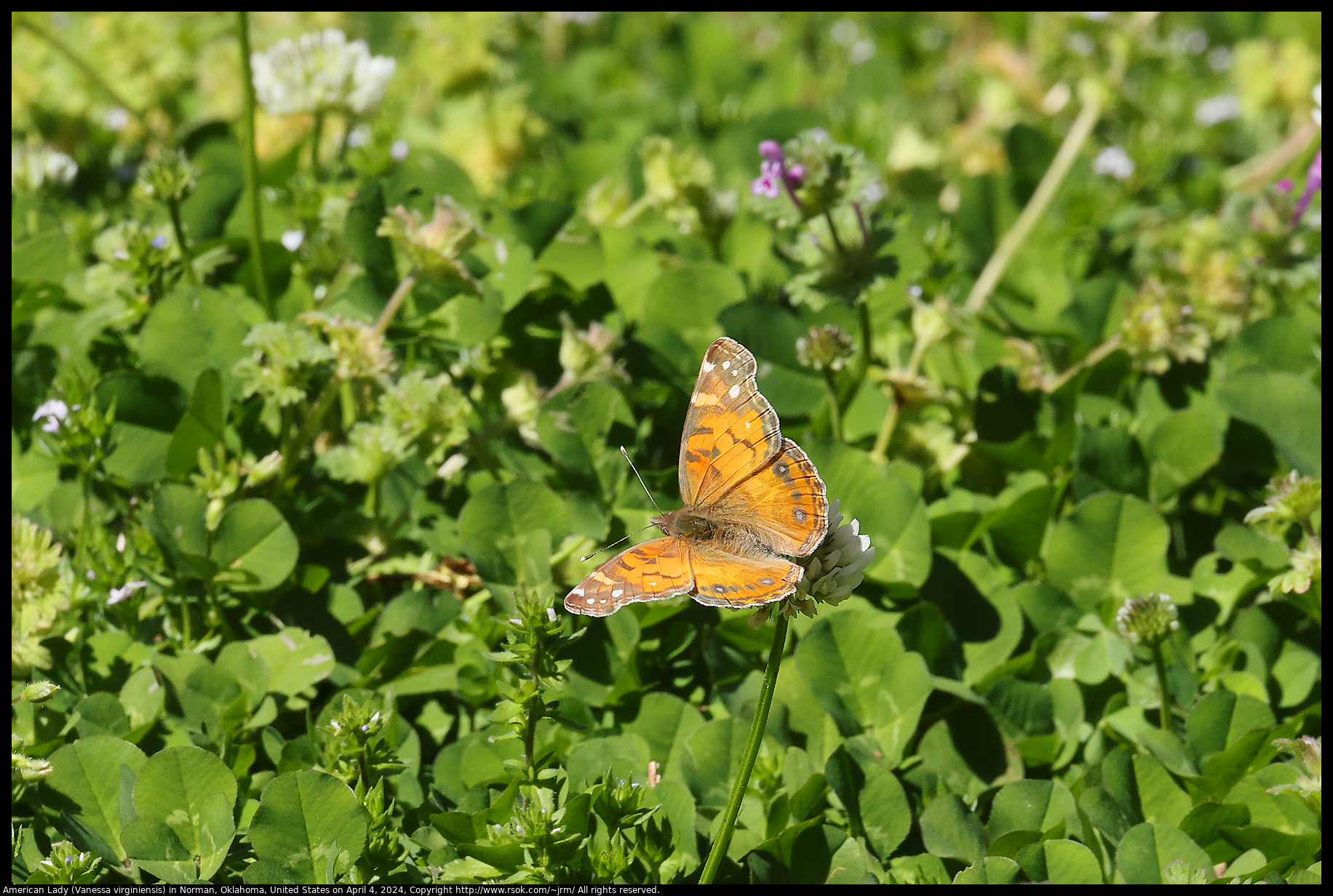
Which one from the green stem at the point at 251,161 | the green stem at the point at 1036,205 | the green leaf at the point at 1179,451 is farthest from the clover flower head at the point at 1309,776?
the green stem at the point at 251,161

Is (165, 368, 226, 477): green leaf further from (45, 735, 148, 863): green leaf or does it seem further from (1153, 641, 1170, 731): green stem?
(1153, 641, 1170, 731): green stem

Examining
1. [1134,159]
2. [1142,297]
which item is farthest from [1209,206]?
[1142,297]

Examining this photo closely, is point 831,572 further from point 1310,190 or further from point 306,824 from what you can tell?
point 1310,190

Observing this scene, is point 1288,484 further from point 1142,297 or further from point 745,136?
point 745,136

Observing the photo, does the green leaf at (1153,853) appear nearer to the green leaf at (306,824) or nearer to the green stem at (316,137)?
the green leaf at (306,824)

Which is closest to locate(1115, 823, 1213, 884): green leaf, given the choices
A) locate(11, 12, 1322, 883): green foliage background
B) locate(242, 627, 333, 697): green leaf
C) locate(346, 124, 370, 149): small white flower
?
locate(11, 12, 1322, 883): green foliage background

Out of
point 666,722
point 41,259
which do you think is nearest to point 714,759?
point 666,722
